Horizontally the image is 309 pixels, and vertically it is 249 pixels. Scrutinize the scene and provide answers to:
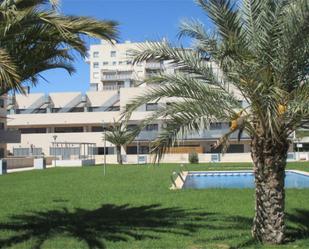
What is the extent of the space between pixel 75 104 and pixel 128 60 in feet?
233

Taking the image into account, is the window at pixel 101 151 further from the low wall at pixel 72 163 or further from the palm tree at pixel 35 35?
the palm tree at pixel 35 35

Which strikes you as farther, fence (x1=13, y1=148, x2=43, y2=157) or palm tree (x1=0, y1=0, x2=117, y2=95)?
fence (x1=13, y1=148, x2=43, y2=157)

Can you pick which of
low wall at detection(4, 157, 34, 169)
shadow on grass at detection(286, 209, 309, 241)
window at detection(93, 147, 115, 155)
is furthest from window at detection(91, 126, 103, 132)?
shadow on grass at detection(286, 209, 309, 241)

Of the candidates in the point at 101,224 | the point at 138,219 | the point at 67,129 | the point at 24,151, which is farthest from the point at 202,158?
the point at 101,224

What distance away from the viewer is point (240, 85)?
349 inches

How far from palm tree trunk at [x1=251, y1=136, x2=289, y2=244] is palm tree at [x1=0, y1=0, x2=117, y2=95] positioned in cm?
331

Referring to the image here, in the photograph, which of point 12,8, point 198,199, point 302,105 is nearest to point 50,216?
point 198,199

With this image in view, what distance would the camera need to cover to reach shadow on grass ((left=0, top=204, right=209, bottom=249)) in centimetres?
988

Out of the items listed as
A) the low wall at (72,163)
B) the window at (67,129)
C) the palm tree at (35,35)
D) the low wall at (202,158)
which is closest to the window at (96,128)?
the window at (67,129)

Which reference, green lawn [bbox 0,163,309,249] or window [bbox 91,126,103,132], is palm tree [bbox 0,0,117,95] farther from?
window [bbox 91,126,103,132]

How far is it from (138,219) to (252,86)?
500 cm

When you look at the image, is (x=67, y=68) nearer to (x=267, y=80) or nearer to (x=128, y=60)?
(x=128, y=60)

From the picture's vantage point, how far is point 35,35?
926cm

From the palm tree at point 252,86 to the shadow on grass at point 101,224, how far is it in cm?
216
